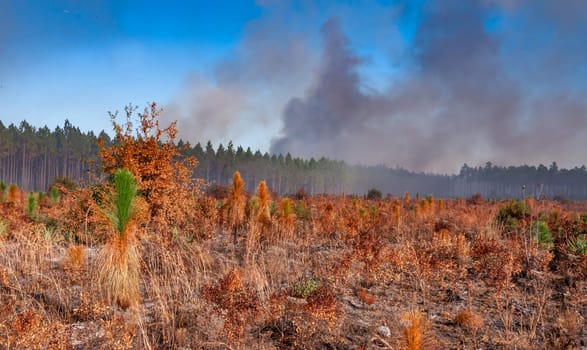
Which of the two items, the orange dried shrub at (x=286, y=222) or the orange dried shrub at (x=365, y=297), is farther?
the orange dried shrub at (x=286, y=222)

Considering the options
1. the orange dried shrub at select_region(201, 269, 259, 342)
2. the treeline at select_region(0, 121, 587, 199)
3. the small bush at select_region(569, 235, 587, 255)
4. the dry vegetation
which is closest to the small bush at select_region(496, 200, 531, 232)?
the dry vegetation

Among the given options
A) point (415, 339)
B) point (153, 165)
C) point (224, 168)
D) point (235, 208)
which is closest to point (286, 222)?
point (235, 208)

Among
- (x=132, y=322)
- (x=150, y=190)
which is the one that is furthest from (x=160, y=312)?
(x=150, y=190)

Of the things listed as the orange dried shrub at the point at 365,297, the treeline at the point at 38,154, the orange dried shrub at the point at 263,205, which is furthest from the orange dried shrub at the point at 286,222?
the treeline at the point at 38,154

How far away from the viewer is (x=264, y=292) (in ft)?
17.2

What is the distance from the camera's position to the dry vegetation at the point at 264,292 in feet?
12.7

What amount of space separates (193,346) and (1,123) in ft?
284

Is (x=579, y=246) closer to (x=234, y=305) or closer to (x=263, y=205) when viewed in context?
(x=234, y=305)

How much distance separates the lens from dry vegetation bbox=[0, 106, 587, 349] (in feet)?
12.7

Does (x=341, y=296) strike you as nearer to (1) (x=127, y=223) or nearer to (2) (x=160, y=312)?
(2) (x=160, y=312)

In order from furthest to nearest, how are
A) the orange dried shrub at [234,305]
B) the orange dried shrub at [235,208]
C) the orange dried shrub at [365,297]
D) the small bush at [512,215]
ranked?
the small bush at [512,215] → the orange dried shrub at [235,208] → the orange dried shrub at [365,297] → the orange dried shrub at [234,305]

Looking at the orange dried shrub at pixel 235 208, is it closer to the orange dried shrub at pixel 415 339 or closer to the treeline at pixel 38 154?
the orange dried shrub at pixel 415 339

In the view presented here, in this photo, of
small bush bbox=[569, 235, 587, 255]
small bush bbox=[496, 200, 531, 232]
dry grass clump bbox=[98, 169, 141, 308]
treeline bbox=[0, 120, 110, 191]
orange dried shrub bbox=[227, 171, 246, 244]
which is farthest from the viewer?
treeline bbox=[0, 120, 110, 191]

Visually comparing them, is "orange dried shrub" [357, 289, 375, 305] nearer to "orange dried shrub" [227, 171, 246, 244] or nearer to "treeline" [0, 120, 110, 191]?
"orange dried shrub" [227, 171, 246, 244]
